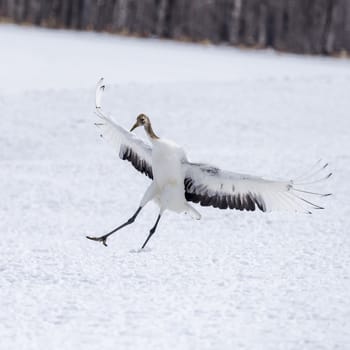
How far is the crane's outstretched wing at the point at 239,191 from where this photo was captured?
4.93 metres

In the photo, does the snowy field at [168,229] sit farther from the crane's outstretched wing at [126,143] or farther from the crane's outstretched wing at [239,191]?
the crane's outstretched wing at [126,143]

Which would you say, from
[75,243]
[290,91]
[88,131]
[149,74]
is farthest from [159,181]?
[149,74]

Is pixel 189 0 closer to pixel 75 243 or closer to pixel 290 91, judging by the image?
pixel 290 91

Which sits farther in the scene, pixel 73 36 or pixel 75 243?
pixel 73 36

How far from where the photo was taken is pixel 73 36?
2239 centimetres

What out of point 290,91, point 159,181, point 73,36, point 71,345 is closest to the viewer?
point 71,345

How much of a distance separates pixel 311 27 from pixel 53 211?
65.0 ft

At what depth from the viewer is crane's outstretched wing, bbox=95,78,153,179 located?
534 centimetres

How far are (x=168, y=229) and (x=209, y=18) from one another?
67.0 feet

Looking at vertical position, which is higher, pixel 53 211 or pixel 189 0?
pixel 189 0

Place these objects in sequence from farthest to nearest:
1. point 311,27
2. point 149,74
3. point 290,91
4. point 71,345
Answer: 1. point 311,27
2. point 149,74
3. point 290,91
4. point 71,345

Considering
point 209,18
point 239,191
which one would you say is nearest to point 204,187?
point 239,191

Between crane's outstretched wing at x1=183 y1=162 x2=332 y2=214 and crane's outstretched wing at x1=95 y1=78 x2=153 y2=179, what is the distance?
340 mm

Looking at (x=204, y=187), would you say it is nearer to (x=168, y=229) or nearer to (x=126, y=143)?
(x=126, y=143)
